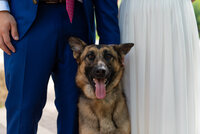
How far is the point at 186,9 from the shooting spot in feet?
5.66

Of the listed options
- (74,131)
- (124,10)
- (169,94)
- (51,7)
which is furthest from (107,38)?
(74,131)

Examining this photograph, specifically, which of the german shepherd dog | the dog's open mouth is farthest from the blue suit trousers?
the dog's open mouth

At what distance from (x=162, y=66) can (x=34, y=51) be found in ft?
2.94

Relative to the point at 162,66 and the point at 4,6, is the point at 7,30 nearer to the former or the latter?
the point at 4,6

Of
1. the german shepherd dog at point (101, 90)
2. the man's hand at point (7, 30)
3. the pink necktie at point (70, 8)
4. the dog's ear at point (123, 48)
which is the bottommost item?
the german shepherd dog at point (101, 90)

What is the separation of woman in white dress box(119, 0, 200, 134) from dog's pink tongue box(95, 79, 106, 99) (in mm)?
227

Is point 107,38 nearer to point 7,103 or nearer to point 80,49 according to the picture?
point 80,49

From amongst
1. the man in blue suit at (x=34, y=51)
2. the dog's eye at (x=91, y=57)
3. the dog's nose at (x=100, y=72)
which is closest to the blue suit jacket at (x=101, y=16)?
the man in blue suit at (x=34, y=51)

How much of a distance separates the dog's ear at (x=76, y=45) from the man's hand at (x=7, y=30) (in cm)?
37

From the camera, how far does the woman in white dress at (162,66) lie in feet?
5.59

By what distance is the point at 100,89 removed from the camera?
184 cm

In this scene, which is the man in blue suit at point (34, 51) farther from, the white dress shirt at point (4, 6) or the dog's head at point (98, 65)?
the dog's head at point (98, 65)

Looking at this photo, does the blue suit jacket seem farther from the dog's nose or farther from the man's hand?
the dog's nose

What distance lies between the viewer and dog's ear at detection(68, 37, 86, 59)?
172cm
